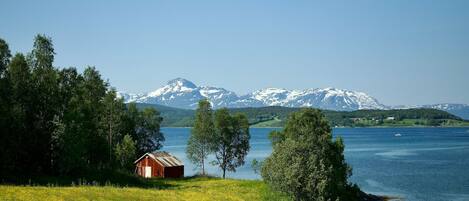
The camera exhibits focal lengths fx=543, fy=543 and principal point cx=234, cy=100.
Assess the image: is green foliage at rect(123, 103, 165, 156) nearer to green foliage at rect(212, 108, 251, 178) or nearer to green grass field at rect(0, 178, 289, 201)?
green foliage at rect(212, 108, 251, 178)

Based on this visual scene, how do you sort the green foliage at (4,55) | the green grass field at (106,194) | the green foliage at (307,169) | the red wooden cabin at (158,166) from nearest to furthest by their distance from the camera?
the green grass field at (106,194)
the green foliage at (307,169)
the green foliage at (4,55)
the red wooden cabin at (158,166)

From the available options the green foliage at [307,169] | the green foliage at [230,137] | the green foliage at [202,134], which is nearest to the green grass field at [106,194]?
the green foliage at [307,169]

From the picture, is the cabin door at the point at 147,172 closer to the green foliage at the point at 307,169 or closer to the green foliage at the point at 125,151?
the green foliage at the point at 125,151

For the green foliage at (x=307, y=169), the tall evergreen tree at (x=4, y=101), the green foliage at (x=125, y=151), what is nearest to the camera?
the tall evergreen tree at (x=4, y=101)

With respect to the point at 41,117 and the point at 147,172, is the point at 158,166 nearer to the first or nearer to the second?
the point at 147,172

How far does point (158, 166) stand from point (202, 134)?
33.5ft

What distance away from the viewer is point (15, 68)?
60531 mm

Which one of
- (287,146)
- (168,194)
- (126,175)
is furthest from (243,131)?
(168,194)

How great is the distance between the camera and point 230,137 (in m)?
98.1

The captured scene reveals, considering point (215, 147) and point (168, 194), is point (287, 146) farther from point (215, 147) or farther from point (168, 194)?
point (215, 147)

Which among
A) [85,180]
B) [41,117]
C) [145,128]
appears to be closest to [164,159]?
[145,128]

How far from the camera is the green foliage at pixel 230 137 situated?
321 feet

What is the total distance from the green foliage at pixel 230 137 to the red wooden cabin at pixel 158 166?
8344mm

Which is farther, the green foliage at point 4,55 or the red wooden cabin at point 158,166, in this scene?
the red wooden cabin at point 158,166
